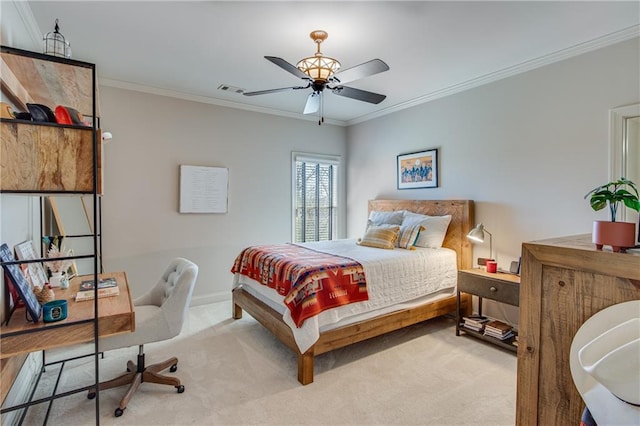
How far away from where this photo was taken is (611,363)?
69 centimetres

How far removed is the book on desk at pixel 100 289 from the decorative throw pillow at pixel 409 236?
2.73 meters

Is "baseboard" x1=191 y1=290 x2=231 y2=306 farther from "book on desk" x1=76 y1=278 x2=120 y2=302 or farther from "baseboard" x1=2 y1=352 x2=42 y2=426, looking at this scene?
"book on desk" x1=76 y1=278 x2=120 y2=302

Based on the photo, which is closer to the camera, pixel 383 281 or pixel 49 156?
pixel 49 156

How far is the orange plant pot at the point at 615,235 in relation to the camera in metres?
0.89

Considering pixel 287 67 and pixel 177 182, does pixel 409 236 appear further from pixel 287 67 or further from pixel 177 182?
pixel 177 182

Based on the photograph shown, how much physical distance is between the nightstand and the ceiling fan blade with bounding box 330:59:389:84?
2.11 m

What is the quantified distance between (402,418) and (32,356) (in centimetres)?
261

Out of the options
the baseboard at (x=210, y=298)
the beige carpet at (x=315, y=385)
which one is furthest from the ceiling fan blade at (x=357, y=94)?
the baseboard at (x=210, y=298)

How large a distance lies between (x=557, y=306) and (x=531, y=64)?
3011 millimetres

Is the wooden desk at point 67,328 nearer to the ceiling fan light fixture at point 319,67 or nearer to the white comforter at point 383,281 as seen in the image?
the white comforter at point 383,281

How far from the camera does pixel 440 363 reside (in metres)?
2.68

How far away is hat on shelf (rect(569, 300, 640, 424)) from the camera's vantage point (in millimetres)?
678

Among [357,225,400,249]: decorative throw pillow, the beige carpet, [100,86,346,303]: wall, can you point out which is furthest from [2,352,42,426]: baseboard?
[357,225,400,249]: decorative throw pillow

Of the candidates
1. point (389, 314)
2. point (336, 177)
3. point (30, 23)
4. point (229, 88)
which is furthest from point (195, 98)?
point (389, 314)
